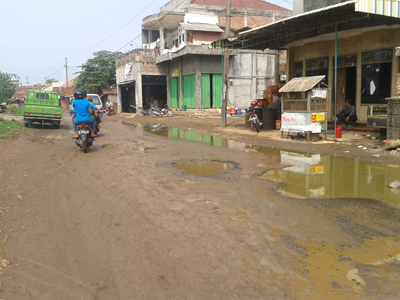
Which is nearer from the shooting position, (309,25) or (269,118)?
(309,25)

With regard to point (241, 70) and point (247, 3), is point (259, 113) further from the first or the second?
point (247, 3)

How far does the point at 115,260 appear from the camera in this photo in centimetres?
365

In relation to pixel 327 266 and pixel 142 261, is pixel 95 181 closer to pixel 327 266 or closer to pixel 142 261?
pixel 142 261

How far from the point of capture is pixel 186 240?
412 centimetres

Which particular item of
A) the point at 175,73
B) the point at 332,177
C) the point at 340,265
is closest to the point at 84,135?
the point at 332,177

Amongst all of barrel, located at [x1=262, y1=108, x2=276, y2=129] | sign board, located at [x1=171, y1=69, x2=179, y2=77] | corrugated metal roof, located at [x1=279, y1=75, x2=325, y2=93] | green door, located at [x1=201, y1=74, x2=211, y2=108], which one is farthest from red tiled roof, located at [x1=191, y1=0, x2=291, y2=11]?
corrugated metal roof, located at [x1=279, y1=75, x2=325, y2=93]

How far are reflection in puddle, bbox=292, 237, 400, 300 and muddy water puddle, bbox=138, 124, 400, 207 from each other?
1873 mm

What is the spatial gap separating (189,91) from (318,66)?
12596 mm

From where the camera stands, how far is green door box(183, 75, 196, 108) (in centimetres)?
2677

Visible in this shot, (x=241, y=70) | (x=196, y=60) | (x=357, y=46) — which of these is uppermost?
(x=196, y=60)

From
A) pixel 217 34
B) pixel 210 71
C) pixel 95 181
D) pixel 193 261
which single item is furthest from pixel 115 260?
pixel 217 34

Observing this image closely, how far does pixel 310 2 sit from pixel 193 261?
15.9m

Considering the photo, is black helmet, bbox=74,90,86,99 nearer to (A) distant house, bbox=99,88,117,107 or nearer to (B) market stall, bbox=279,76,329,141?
(B) market stall, bbox=279,76,329,141

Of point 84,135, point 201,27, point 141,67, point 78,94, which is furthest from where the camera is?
point 141,67
